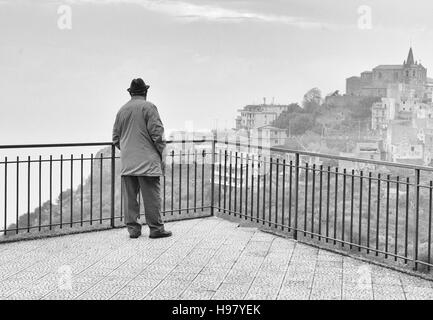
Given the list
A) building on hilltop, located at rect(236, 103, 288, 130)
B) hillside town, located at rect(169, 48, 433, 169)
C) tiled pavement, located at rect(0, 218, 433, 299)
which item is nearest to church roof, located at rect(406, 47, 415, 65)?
hillside town, located at rect(169, 48, 433, 169)

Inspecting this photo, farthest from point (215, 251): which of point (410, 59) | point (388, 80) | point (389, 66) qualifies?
point (389, 66)

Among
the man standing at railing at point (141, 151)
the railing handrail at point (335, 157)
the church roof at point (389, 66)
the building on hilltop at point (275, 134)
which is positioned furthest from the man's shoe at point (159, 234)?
the church roof at point (389, 66)

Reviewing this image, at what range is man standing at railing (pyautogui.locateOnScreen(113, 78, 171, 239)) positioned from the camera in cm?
752

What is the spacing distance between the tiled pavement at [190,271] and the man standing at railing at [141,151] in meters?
0.48

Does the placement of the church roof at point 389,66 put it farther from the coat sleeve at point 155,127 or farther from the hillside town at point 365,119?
the coat sleeve at point 155,127

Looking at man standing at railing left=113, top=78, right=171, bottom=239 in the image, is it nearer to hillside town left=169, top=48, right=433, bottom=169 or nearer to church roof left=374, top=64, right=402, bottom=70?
hillside town left=169, top=48, right=433, bottom=169

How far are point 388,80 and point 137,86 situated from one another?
318 ft

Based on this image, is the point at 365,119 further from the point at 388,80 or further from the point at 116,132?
the point at 116,132

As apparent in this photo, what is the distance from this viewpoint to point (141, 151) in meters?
7.58

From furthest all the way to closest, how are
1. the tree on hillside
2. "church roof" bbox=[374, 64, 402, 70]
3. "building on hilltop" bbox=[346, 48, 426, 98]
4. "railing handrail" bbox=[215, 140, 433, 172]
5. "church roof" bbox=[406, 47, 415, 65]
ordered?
"church roof" bbox=[374, 64, 402, 70] → "church roof" bbox=[406, 47, 415, 65] → "building on hilltop" bbox=[346, 48, 426, 98] → the tree on hillside → "railing handrail" bbox=[215, 140, 433, 172]

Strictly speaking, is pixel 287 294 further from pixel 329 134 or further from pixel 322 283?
pixel 329 134

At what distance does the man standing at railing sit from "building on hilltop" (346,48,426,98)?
8728 centimetres

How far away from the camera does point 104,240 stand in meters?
7.75
